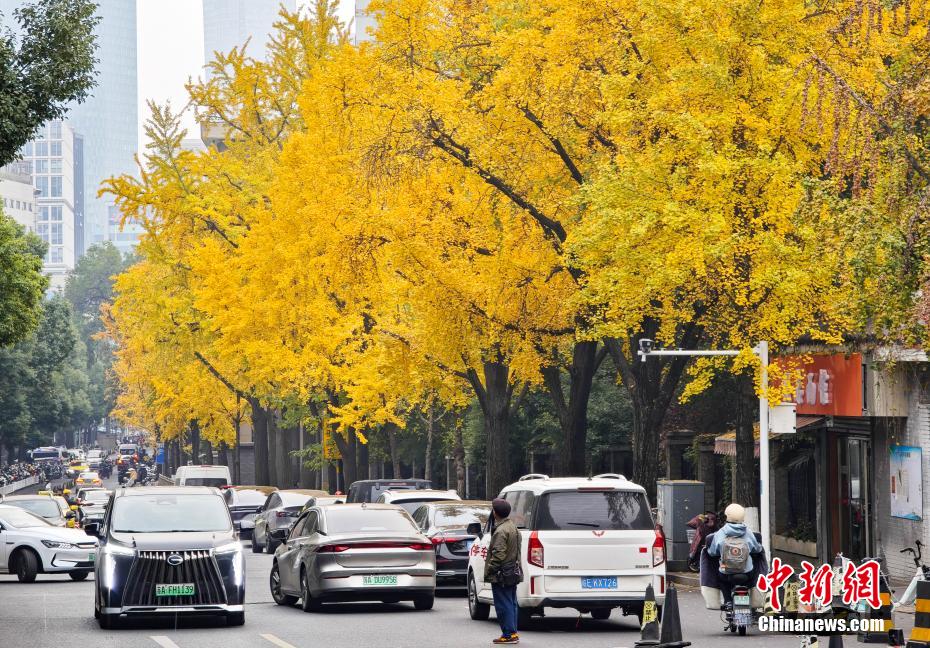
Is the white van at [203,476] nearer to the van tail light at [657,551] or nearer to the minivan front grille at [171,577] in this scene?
the minivan front grille at [171,577]

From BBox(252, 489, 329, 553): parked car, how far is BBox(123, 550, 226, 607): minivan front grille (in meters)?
18.0

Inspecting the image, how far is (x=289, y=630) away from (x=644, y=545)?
14.5 feet

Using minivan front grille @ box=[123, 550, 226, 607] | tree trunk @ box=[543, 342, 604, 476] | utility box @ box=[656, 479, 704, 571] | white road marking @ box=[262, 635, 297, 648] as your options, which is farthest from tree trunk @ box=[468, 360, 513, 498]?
white road marking @ box=[262, 635, 297, 648]

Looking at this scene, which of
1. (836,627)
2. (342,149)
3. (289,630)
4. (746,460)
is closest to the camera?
(836,627)

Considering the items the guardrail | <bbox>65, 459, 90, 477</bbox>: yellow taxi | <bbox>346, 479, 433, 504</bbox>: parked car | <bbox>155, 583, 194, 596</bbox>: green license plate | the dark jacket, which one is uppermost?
the dark jacket

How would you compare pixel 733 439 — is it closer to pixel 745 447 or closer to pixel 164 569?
pixel 745 447

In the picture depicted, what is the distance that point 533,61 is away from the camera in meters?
27.3

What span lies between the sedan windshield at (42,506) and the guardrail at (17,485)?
162 ft

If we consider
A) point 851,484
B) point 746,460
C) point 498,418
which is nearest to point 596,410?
point 498,418

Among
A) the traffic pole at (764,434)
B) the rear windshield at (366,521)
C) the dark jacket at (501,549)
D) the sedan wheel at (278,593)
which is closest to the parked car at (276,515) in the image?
the sedan wheel at (278,593)

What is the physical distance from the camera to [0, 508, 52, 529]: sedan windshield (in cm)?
2878

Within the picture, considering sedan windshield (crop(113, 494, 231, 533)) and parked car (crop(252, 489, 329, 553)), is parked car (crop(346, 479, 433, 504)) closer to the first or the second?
parked car (crop(252, 489, 329, 553))

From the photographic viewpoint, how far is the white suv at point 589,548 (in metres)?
18.1

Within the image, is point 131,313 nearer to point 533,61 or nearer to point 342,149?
point 342,149
